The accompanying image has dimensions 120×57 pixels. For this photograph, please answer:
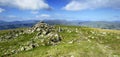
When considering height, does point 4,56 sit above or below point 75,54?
below

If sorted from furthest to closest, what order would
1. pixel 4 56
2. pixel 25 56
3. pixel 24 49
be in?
pixel 24 49 < pixel 4 56 < pixel 25 56

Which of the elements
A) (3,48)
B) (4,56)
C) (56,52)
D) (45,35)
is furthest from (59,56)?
Answer: (45,35)

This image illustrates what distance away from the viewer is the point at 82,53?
262 feet

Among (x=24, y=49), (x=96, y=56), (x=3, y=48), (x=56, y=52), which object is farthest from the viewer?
(x=3, y=48)

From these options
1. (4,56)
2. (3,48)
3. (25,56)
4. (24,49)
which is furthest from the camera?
(3,48)

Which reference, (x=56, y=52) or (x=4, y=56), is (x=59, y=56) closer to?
(x=56, y=52)

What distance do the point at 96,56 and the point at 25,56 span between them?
4423 cm

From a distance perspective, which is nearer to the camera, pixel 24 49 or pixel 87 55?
pixel 87 55

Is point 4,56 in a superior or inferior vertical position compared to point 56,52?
inferior

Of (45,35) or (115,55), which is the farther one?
(45,35)

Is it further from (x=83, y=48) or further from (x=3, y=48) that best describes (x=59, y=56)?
(x=3, y=48)

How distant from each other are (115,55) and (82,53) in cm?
1663

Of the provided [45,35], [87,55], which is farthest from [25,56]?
[45,35]

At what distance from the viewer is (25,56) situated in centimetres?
9662
